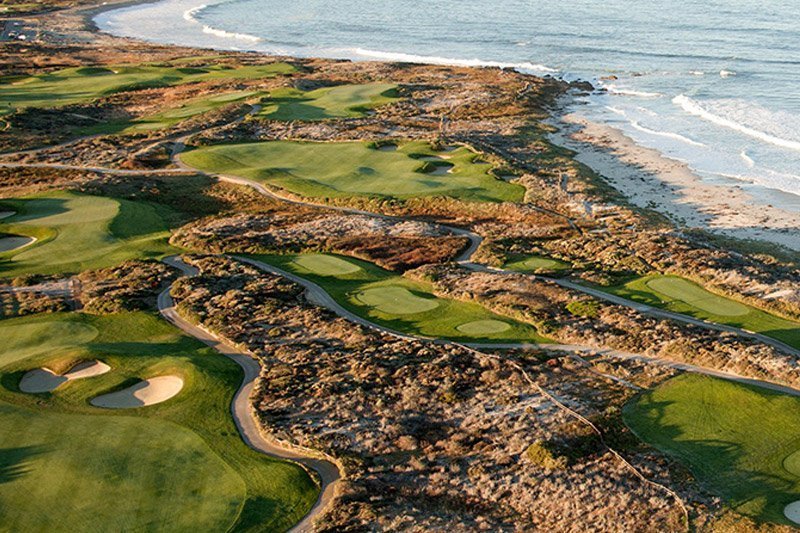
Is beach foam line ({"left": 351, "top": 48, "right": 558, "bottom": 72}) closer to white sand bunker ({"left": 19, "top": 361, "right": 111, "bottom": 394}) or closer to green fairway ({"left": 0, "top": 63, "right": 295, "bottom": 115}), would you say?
green fairway ({"left": 0, "top": 63, "right": 295, "bottom": 115})

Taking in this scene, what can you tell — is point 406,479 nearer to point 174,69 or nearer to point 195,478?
point 195,478

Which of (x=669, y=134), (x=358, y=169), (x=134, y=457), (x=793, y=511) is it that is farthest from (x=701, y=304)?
(x=669, y=134)

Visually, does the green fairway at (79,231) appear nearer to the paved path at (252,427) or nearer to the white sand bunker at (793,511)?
the paved path at (252,427)

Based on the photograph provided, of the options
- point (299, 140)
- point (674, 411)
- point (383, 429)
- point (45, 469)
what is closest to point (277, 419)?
point (383, 429)

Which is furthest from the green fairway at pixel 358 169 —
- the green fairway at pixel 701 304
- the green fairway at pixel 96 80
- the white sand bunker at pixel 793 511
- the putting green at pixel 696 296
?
the white sand bunker at pixel 793 511

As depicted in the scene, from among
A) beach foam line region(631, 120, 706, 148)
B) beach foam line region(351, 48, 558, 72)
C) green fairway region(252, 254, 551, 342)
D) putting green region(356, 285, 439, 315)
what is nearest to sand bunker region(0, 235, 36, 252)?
green fairway region(252, 254, 551, 342)

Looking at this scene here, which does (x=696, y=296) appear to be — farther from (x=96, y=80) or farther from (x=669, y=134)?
(x=96, y=80)
